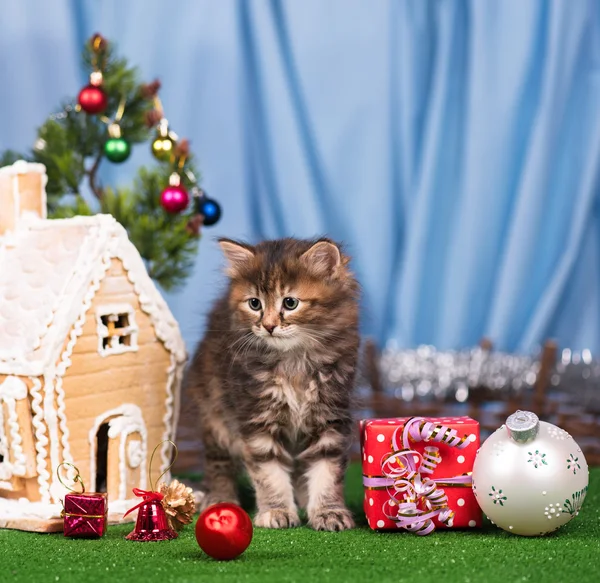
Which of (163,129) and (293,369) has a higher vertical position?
(163,129)

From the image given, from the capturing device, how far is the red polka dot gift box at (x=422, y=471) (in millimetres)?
1877

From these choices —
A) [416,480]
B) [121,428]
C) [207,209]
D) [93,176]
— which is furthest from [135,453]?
[93,176]

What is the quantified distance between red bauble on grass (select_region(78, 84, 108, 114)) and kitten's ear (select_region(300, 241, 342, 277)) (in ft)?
2.84

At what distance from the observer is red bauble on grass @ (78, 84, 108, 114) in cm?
247

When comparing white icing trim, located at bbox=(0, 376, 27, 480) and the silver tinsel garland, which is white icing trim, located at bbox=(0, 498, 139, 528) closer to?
white icing trim, located at bbox=(0, 376, 27, 480)

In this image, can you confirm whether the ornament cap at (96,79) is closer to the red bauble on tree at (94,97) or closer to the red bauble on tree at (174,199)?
the red bauble on tree at (94,97)

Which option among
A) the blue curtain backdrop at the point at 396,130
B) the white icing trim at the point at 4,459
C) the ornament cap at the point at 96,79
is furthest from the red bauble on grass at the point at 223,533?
the blue curtain backdrop at the point at 396,130

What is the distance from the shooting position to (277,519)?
77.1 inches

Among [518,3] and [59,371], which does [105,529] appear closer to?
[59,371]

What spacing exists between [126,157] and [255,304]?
75 cm

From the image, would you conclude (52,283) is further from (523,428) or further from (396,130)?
(396,130)

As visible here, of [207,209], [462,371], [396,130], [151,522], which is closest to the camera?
[151,522]

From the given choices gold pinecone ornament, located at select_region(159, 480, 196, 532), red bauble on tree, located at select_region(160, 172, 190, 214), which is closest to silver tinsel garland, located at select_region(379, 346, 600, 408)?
red bauble on tree, located at select_region(160, 172, 190, 214)

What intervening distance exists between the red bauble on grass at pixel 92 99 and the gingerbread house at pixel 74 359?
1.12 ft
